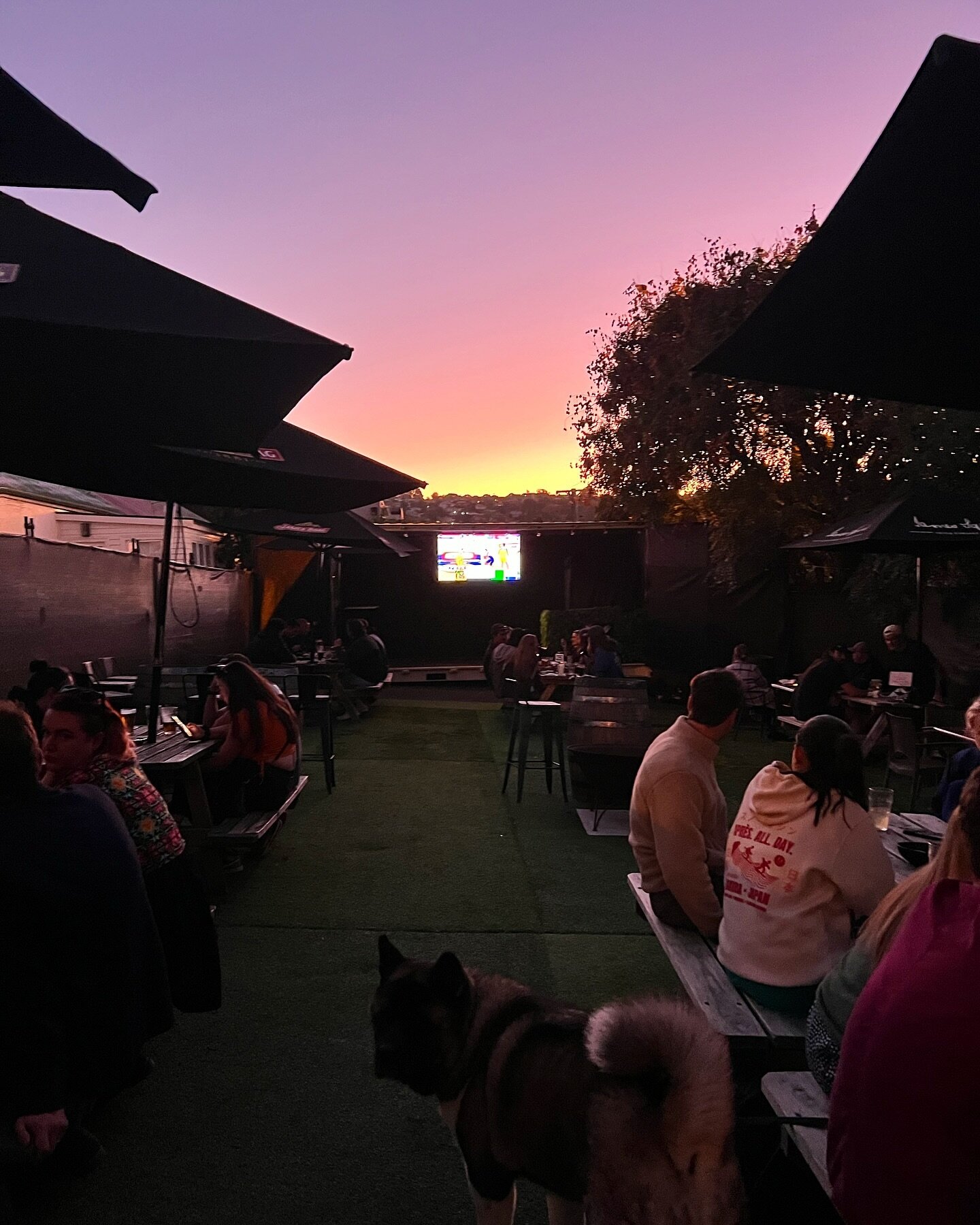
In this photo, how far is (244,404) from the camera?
3.26 metres

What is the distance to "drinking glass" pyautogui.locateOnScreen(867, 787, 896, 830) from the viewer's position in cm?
408

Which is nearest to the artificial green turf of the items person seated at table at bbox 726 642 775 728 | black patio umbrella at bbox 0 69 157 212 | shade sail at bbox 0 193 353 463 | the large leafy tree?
shade sail at bbox 0 193 353 463

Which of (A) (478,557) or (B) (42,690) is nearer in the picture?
(B) (42,690)

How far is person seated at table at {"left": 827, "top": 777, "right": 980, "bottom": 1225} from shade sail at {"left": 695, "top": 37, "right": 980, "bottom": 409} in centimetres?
158

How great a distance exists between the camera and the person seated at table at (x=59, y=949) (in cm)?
219

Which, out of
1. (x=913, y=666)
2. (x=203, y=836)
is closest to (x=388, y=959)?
(x=203, y=836)

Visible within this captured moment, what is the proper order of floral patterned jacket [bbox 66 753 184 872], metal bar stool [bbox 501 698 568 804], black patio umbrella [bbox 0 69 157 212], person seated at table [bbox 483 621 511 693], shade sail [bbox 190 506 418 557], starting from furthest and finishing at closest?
person seated at table [bbox 483 621 511 693] < shade sail [bbox 190 506 418 557] < metal bar stool [bbox 501 698 568 804] < floral patterned jacket [bbox 66 753 184 872] < black patio umbrella [bbox 0 69 157 212]

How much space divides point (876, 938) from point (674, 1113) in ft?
1.74

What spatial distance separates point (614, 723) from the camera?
7.19 metres

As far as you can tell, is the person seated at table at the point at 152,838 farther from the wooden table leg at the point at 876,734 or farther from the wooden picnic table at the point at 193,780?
the wooden table leg at the point at 876,734

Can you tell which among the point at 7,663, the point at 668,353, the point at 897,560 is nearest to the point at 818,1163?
the point at 7,663

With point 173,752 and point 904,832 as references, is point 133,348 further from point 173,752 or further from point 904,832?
point 904,832

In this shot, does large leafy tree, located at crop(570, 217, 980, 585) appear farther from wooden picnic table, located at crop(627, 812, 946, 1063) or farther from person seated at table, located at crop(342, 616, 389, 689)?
wooden picnic table, located at crop(627, 812, 946, 1063)

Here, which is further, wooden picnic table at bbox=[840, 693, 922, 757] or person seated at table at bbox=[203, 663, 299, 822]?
wooden picnic table at bbox=[840, 693, 922, 757]
